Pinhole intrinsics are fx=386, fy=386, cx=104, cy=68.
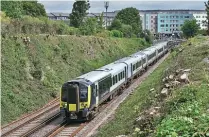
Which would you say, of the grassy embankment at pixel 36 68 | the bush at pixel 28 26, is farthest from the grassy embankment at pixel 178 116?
the bush at pixel 28 26

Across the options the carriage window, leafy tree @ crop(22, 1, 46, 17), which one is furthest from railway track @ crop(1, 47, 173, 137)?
leafy tree @ crop(22, 1, 46, 17)

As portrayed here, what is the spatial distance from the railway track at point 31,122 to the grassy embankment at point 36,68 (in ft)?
2.35

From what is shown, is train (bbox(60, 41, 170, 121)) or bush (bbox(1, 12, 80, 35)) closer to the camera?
train (bbox(60, 41, 170, 121))

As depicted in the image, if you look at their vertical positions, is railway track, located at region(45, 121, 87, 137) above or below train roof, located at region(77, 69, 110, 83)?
below

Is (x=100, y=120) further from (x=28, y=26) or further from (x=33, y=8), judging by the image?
(x=33, y=8)

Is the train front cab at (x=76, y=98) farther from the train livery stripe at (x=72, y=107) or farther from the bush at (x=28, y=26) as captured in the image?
the bush at (x=28, y=26)

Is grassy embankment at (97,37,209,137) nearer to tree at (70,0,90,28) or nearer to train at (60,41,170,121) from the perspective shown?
train at (60,41,170,121)

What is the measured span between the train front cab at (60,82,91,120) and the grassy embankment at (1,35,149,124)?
430cm

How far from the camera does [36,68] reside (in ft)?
104

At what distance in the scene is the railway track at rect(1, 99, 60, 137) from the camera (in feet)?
67.3

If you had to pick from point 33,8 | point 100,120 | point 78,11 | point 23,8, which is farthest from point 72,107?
point 78,11

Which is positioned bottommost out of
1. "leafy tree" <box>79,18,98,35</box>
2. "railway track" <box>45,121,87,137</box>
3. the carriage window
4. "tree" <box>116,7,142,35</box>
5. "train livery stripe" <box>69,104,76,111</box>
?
"railway track" <box>45,121,87,137</box>

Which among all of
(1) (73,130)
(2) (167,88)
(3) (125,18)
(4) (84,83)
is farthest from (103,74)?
(3) (125,18)

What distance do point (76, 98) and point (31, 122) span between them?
3523mm
